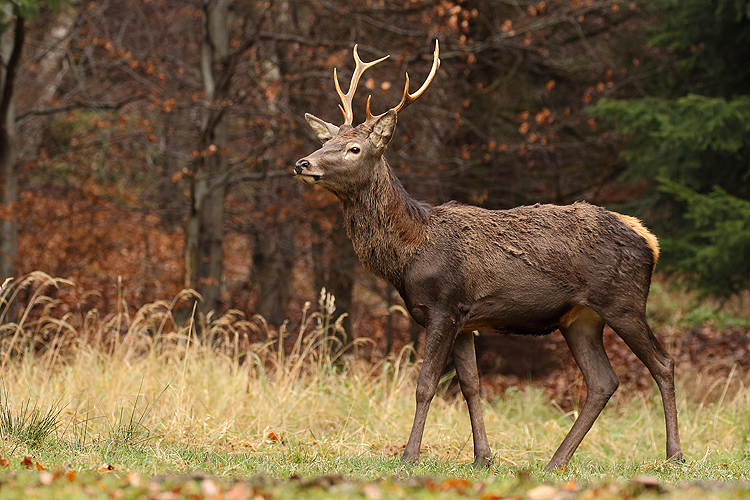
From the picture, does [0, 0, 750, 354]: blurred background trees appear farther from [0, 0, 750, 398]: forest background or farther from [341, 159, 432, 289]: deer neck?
[341, 159, 432, 289]: deer neck

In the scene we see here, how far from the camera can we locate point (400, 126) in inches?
459

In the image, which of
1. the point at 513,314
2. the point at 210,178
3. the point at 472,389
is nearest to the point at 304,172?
the point at 513,314

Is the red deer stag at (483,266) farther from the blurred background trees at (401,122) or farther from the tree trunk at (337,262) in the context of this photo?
the tree trunk at (337,262)

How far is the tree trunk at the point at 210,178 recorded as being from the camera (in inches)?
413

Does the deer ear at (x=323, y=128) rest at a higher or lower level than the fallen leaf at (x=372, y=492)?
higher

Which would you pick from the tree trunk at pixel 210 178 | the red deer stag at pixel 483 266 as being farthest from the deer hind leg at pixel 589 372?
the tree trunk at pixel 210 178

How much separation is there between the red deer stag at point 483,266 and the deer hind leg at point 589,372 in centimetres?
2

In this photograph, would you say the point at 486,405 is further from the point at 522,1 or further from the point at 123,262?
the point at 123,262

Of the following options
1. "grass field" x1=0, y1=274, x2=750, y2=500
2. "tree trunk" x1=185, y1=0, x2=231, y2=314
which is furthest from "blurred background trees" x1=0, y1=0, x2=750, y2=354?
"grass field" x1=0, y1=274, x2=750, y2=500

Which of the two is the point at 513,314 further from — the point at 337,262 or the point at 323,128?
the point at 337,262

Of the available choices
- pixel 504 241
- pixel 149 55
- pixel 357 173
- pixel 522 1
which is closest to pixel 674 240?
pixel 522 1

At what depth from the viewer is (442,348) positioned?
5.66 metres

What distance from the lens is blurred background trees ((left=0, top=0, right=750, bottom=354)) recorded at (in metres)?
10.2

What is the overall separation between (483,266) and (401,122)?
19.8ft
